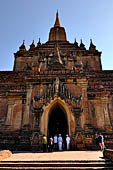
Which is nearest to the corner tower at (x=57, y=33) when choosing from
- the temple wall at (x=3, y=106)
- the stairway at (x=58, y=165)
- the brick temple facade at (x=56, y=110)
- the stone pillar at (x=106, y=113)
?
the brick temple facade at (x=56, y=110)

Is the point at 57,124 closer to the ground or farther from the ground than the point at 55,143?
farther from the ground

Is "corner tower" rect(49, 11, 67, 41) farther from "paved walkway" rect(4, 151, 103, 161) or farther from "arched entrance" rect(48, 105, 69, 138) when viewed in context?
"paved walkway" rect(4, 151, 103, 161)

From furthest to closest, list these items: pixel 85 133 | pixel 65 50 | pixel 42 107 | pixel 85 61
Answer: pixel 65 50 → pixel 85 61 → pixel 42 107 → pixel 85 133

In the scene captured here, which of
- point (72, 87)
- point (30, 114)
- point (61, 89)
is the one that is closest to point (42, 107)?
point (30, 114)

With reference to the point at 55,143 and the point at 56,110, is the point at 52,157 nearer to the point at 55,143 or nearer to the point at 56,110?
the point at 55,143

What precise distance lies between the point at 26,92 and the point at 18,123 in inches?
125

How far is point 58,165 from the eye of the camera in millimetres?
6984

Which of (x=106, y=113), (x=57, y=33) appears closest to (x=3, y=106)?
(x=106, y=113)

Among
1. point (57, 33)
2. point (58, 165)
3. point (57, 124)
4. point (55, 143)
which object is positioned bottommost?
point (58, 165)

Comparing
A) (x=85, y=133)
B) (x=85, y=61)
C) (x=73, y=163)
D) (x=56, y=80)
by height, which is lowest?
(x=73, y=163)

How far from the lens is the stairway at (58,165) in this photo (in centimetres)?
672

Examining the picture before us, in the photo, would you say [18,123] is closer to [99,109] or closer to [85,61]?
[99,109]

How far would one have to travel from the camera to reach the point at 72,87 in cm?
1488

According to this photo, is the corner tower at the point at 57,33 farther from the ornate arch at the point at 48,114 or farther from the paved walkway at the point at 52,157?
the paved walkway at the point at 52,157
